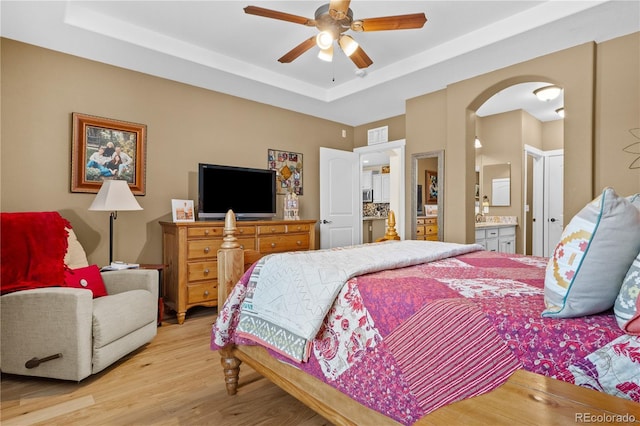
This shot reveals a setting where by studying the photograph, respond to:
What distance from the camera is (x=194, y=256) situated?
3318 millimetres

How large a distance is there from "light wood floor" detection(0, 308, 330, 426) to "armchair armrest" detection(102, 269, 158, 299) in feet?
1.71

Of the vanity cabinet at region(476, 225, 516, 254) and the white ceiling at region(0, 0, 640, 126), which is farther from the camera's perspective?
the vanity cabinet at region(476, 225, 516, 254)

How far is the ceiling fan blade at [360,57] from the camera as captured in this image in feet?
9.04

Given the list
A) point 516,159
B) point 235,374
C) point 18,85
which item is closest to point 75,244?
point 18,85

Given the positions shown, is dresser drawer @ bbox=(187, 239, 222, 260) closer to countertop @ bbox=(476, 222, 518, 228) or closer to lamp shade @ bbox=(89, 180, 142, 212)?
lamp shade @ bbox=(89, 180, 142, 212)

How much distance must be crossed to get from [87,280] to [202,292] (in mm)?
1086

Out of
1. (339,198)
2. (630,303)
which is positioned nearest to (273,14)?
(630,303)

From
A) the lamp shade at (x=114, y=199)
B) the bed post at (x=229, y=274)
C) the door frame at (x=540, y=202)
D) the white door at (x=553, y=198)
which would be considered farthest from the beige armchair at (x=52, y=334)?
the white door at (x=553, y=198)

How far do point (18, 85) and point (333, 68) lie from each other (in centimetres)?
297

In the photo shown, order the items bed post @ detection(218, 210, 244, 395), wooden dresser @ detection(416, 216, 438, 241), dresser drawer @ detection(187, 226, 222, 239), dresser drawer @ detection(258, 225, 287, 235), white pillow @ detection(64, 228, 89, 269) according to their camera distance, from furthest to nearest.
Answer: wooden dresser @ detection(416, 216, 438, 241) < dresser drawer @ detection(258, 225, 287, 235) < dresser drawer @ detection(187, 226, 222, 239) < white pillow @ detection(64, 228, 89, 269) < bed post @ detection(218, 210, 244, 395)

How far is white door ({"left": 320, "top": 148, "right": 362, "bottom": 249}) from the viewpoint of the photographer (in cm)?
502

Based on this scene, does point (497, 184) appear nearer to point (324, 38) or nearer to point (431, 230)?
point (431, 230)

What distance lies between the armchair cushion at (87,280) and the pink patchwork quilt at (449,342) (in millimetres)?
1770

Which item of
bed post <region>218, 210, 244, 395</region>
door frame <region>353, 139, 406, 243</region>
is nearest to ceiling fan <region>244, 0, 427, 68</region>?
bed post <region>218, 210, 244, 395</region>
